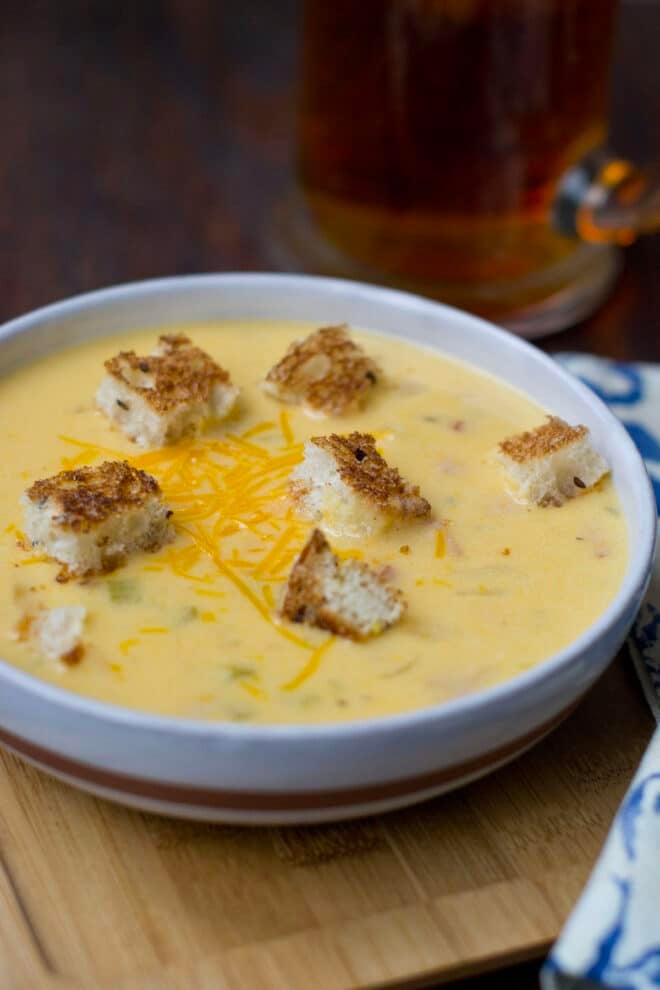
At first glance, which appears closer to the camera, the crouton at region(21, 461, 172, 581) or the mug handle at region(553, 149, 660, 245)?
the crouton at region(21, 461, 172, 581)

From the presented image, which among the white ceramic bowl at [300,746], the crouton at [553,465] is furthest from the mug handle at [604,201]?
the white ceramic bowl at [300,746]

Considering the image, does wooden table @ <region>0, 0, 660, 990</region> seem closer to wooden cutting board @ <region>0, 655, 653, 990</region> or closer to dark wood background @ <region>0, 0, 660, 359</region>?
dark wood background @ <region>0, 0, 660, 359</region>

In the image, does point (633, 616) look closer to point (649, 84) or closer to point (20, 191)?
point (20, 191)

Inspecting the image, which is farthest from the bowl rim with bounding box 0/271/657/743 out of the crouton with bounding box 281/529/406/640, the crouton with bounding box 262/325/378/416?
the crouton with bounding box 262/325/378/416

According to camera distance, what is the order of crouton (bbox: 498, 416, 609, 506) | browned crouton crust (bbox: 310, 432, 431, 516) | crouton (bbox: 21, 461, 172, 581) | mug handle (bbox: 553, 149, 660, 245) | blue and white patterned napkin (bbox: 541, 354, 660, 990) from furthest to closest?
mug handle (bbox: 553, 149, 660, 245) → crouton (bbox: 498, 416, 609, 506) → browned crouton crust (bbox: 310, 432, 431, 516) → crouton (bbox: 21, 461, 172, 581) → blue and white patterned napkin (bbox: 541, 354, 660, 990)

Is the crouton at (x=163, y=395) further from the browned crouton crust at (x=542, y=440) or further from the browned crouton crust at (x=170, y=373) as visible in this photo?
the browned crouton crust at (x=542, y=440)
